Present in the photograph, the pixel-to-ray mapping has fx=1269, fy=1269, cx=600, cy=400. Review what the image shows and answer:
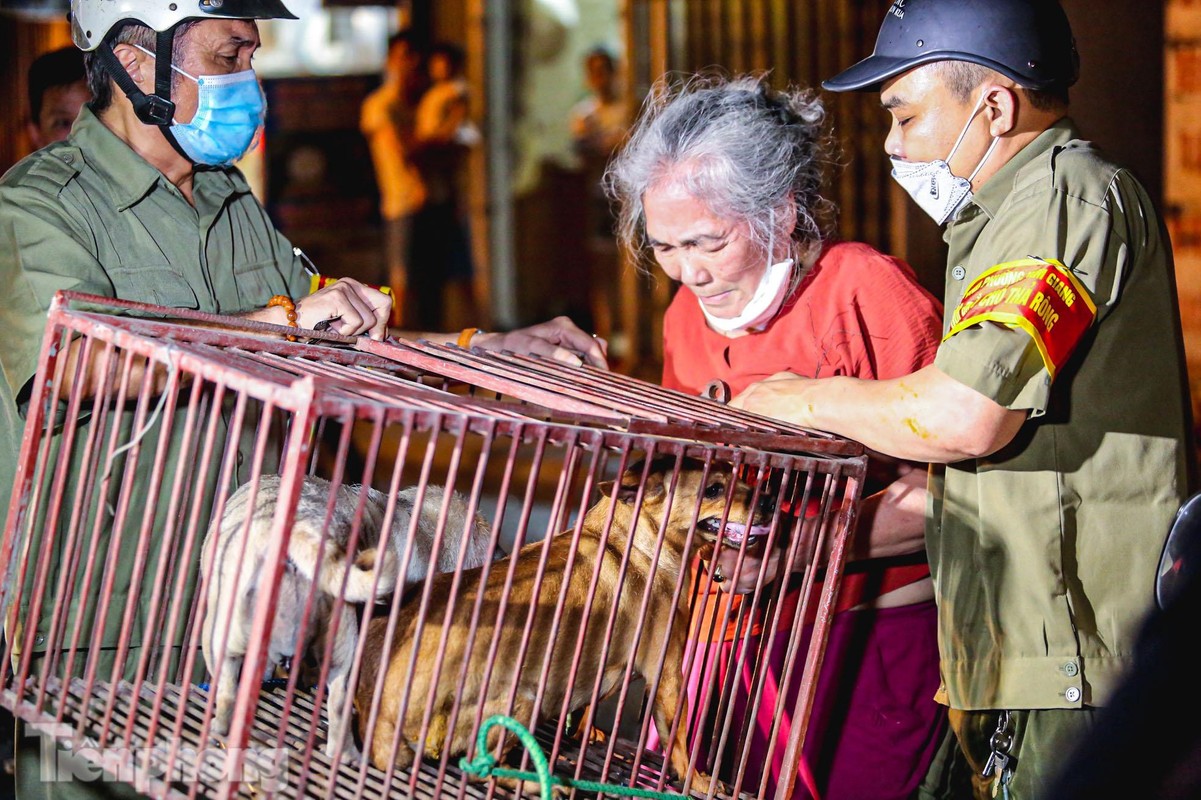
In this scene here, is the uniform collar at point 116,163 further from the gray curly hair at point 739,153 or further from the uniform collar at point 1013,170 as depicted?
the uniform collar at point 1013,170

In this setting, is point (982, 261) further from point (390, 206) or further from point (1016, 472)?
point (390, 206)

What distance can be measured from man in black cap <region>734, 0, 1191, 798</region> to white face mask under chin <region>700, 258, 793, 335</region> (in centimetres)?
42

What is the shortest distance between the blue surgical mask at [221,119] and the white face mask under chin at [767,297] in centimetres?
104

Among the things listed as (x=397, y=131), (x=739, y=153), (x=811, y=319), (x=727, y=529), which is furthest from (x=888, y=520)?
(x=397, y=131)

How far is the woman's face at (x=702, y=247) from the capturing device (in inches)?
95.2

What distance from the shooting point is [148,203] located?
97.3 inches

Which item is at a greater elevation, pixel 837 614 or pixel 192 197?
pixel 192 197

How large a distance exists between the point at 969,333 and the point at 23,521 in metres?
1.47

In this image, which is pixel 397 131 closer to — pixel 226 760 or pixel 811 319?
pixel 811 319

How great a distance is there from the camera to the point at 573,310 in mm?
9398

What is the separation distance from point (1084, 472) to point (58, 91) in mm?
3111

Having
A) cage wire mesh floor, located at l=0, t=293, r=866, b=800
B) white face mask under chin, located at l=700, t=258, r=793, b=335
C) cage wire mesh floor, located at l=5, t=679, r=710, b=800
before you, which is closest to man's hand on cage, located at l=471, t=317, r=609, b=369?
cage wire mesh floor, located at l=0, t=293, r=866, b=800

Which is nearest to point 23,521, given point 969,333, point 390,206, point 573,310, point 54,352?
point 54,352

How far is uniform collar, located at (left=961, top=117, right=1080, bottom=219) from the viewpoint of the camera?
1988 mm
